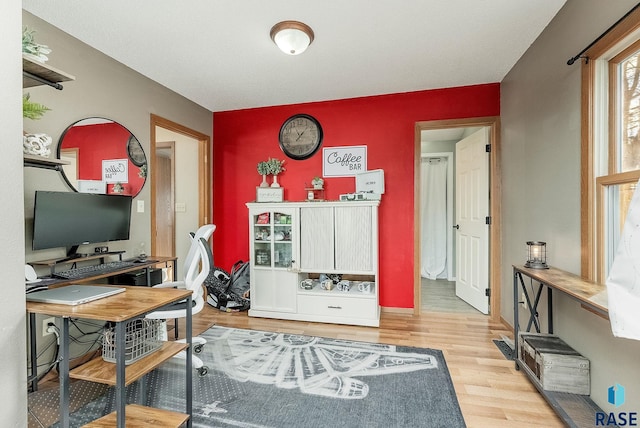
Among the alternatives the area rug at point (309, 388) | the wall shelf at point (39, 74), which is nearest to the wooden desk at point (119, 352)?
the area rug at point (309, 388)

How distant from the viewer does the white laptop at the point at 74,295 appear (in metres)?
1.38

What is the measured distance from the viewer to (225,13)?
6.60 feet

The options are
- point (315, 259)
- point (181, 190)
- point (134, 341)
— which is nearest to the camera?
point (134, 341)

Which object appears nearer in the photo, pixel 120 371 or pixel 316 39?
pixel 120 371

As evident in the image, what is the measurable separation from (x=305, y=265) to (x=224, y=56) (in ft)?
7.18

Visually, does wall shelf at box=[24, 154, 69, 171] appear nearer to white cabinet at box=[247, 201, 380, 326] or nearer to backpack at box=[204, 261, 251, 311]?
white cabinet at box=[247, 201, 380, 326]

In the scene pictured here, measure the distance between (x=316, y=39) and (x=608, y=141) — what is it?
2.04 meters

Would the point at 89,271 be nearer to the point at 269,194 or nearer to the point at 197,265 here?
the point at 197,265

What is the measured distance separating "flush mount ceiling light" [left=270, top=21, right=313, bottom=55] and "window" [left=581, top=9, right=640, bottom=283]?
1.77m

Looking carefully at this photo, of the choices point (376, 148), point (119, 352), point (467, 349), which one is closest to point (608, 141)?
point (467, 349)

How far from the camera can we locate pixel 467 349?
100 inches

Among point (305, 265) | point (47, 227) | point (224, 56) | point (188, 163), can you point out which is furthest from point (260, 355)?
point (188, 163)
